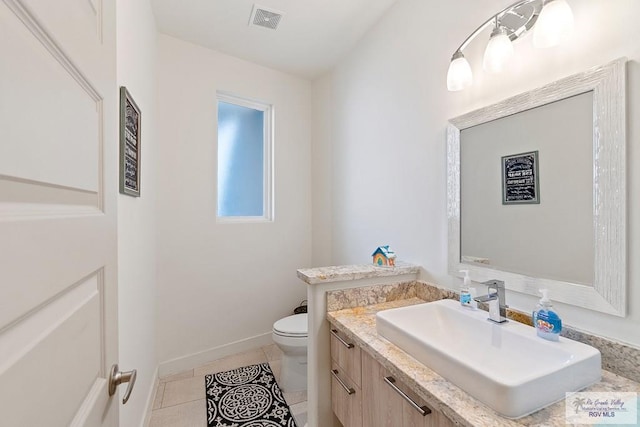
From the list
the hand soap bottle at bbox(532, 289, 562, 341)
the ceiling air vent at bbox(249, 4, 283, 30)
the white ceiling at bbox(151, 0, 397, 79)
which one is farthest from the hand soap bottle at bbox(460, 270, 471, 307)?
the ceiling air vent at bbox(249, 4, 283, 30)

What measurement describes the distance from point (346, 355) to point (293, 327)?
2.61ft

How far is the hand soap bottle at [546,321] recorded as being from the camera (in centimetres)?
94

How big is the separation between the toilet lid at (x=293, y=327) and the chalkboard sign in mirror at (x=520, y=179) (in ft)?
4.78

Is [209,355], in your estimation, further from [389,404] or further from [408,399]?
[408,399]

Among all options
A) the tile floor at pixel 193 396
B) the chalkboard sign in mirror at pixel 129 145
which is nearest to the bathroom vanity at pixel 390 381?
the tile floor at pixel 193 396

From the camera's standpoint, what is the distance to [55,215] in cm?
42

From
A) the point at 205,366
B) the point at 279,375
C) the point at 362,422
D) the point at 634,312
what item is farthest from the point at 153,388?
the point at 634,312

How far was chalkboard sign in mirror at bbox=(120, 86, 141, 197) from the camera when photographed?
48.5 inches

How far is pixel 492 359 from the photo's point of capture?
1057 mm

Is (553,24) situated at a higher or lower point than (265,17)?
lower

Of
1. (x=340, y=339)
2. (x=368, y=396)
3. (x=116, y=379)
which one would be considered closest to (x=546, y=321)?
(x=368, y=396)

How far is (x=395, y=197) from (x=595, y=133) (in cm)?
101

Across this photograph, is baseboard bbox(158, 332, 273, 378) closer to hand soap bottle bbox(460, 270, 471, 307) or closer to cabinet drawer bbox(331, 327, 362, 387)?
cabinet drawer bbox(331, 327, 362, 387)

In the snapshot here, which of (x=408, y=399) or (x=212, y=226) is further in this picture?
(x=212, y=226)
